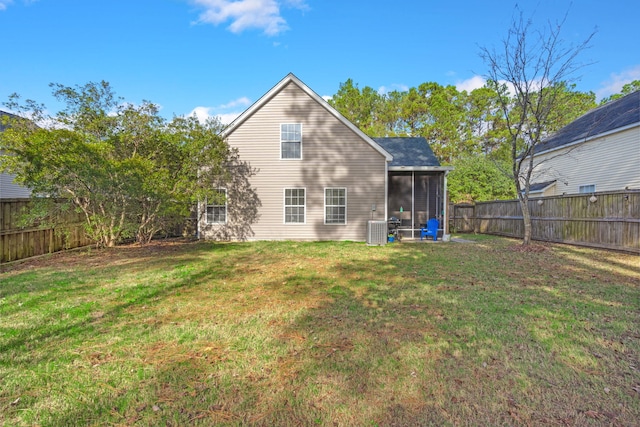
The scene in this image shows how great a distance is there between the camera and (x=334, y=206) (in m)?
13.3

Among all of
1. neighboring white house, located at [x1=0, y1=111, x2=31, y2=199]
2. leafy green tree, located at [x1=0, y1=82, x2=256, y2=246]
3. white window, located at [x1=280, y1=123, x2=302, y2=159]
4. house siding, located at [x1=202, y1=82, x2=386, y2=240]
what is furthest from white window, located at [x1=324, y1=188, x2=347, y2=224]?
neighboring white house, located at [x1=0, y1=111, x2=31, y2=199]

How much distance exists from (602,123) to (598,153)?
1.69 meters

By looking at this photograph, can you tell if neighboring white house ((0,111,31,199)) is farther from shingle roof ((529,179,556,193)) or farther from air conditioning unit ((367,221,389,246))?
shingle roof ((529,179,556,193))

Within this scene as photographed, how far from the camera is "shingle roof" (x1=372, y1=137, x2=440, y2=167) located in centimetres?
1397

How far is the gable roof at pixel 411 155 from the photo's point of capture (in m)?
13.2

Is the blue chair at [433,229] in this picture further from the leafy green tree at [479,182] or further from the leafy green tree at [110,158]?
the leafy green tree at [479,182]

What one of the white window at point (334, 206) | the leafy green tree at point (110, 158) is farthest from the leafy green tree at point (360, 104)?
the leafy green tree at point (110, 158)

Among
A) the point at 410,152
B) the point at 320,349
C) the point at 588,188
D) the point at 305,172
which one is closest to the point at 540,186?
the point at 588,188

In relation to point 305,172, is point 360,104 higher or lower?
higher

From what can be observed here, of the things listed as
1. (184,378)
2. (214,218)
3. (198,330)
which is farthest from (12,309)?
(214,218)

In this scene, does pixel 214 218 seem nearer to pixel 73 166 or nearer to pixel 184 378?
pixel 73 166

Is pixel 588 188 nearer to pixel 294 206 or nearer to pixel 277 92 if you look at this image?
pixel 294 206

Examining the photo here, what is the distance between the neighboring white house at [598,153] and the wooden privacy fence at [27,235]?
52.9 feet

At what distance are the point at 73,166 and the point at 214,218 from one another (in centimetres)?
585
